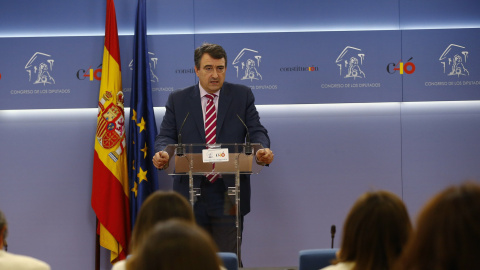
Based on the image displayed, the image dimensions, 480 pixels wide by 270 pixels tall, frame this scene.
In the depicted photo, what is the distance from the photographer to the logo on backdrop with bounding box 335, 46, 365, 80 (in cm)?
611

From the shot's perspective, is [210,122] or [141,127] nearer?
[210,122]

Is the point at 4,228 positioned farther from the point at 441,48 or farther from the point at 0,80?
the point at 441,48

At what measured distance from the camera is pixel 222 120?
14.8ft

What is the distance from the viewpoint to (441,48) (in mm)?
6164

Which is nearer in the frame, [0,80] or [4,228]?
[4,228]

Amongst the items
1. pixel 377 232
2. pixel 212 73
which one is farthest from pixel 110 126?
pixel 377 232

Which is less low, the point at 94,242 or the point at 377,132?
the point at 377,132

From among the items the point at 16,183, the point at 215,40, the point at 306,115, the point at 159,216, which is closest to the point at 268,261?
A: the point at 306,115

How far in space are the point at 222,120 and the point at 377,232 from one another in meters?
2.69

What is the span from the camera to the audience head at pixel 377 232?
1.93 metres

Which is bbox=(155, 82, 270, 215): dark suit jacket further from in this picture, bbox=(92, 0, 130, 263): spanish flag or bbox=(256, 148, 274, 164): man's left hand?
bbox=(92, 0, 130, 263): spanish flag

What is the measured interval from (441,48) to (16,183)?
509 cm

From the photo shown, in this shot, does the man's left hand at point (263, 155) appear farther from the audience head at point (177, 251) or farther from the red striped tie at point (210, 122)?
the audience head at point (177, 251)

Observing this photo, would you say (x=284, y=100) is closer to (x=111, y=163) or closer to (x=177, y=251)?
(x=111, y=163)
